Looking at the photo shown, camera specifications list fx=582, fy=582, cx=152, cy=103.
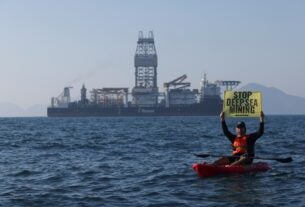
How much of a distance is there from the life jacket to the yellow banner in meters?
0.81

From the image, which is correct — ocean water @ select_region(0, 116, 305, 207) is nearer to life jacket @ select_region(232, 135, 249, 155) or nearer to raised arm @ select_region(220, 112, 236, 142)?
life jacket @ select_region(232, 135, 249, 155)

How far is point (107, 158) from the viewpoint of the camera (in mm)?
27516

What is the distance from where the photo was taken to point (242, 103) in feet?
66.1

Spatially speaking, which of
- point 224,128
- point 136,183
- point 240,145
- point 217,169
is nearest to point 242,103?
point 224,128

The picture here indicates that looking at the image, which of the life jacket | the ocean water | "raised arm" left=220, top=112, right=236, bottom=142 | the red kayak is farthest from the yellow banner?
the ocean water

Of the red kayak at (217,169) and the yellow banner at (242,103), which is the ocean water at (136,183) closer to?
the red kayak at (217,169)

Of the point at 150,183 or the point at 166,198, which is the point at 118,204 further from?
the point at 150,183

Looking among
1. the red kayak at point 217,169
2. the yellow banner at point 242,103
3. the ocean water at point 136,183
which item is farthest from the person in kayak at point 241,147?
the ocean water at point 136,183

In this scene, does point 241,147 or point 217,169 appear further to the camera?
point 241,147

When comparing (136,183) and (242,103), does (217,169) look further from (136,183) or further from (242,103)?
(136,183)

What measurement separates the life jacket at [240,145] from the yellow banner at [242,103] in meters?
0.81

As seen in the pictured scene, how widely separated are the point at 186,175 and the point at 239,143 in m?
2.19

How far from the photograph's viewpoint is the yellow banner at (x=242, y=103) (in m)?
20.0

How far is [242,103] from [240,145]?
1.46 metres
